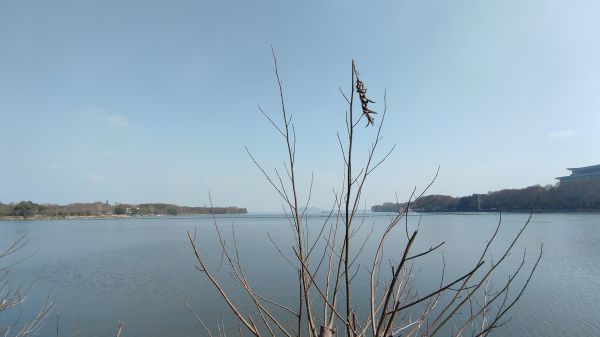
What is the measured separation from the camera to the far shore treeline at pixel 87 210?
113m

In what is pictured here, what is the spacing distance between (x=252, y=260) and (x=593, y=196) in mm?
82191

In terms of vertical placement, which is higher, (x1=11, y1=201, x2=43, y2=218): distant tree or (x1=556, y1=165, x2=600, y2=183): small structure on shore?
(x1=556, y1=165, x2=600, y2=183): small structure on shore

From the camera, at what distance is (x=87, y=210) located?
136375 mm

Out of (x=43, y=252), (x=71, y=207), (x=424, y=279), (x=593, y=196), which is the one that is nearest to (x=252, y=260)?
(x=424, y=279)

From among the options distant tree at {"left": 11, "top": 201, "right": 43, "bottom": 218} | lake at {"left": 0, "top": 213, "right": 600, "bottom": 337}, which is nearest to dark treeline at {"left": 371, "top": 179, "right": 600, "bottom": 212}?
lake at {"left": 0, "top": 213, "right": 600, "bottom": 337}

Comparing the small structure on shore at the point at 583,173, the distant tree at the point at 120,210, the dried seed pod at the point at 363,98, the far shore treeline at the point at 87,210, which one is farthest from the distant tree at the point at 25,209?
the small structure on shore at the point at 583,173

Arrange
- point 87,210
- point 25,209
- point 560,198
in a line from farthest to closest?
point 87,210 → point 25,209 → point 560,198

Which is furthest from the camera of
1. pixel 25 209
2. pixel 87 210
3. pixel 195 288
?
pixel 87 210

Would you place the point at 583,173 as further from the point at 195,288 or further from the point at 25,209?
the point at 25,209

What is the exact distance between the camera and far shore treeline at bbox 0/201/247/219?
371 feet

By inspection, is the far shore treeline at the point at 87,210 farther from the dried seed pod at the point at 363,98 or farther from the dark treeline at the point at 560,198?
the dried seed pod at the point at 363,98

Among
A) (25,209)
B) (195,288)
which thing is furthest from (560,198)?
(25,209)

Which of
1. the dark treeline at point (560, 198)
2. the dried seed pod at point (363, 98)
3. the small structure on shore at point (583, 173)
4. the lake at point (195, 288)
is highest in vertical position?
the small structure on shore at point (583, 173)

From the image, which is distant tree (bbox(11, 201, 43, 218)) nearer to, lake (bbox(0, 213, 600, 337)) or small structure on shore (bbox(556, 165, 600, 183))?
lake (bbox(0, 213, 600, 337))
